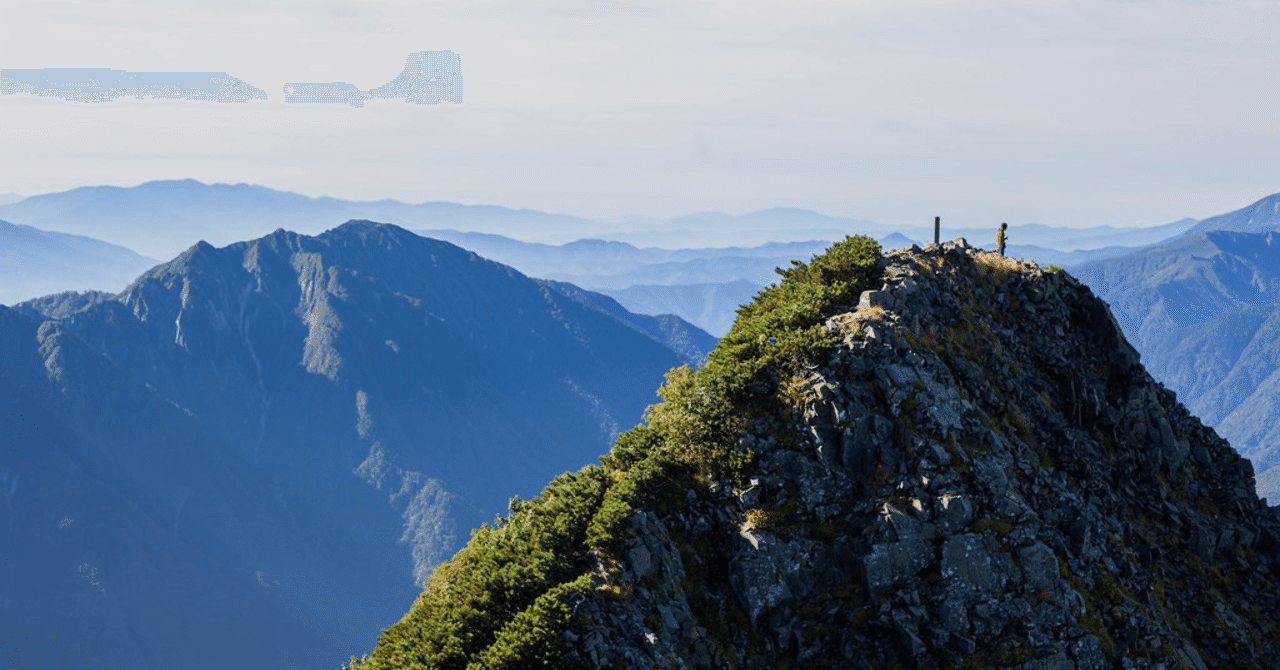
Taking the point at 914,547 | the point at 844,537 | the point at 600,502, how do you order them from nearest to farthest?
the point at 914,547
the point at 844,537
the point at 600,502

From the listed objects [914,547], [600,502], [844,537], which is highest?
[600,502]

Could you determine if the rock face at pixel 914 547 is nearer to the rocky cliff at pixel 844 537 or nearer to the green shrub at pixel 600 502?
the rocky cliff at pixel 844 537

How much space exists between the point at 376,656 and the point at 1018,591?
77.9 feet

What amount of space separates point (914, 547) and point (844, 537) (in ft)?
8.41

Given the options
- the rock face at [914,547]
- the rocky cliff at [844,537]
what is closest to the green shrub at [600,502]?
the rocky cliff at [844,537]

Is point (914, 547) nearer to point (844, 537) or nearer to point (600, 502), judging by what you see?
point (844, 537)

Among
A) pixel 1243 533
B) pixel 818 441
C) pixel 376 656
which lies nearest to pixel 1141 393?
pixel 1243 533

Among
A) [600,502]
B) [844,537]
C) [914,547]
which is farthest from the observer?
[600,502]

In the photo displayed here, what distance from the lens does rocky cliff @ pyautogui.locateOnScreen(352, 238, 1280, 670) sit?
105 feet

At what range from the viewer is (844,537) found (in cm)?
3431

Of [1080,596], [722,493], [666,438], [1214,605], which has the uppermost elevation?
[666,438]

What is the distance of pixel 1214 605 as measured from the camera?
41719mm

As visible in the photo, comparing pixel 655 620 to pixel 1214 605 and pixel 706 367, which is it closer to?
pixel 706 367

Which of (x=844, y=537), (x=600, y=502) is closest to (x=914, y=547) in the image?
(x=844, y=537)
